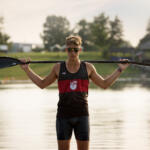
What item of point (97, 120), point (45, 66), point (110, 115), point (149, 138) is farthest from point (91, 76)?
point (45, 66)

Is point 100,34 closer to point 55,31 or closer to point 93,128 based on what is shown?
point 55,31

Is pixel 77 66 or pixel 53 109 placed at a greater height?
pixel 77 66

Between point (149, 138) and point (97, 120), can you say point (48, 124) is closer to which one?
point (97, 120)

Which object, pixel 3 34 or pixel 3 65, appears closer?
pixel 3 65

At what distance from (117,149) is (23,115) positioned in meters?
7.56

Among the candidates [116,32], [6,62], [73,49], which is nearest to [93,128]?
[6,62]

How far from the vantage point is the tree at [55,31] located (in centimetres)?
18088

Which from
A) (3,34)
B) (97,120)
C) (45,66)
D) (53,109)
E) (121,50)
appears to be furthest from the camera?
(3,34)

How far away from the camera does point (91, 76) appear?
5762 mm

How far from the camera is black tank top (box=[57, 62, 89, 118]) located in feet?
18.3

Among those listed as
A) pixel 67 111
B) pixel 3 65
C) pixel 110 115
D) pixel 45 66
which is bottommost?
pixel 45 66

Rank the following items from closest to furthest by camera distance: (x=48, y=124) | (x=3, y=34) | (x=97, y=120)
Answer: (x=48, y=124), (x=97, y=120), (x=3, y=34)

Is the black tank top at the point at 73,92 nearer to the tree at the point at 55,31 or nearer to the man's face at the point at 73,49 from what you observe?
the man's face at the point at 73,49

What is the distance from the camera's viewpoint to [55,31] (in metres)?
185
